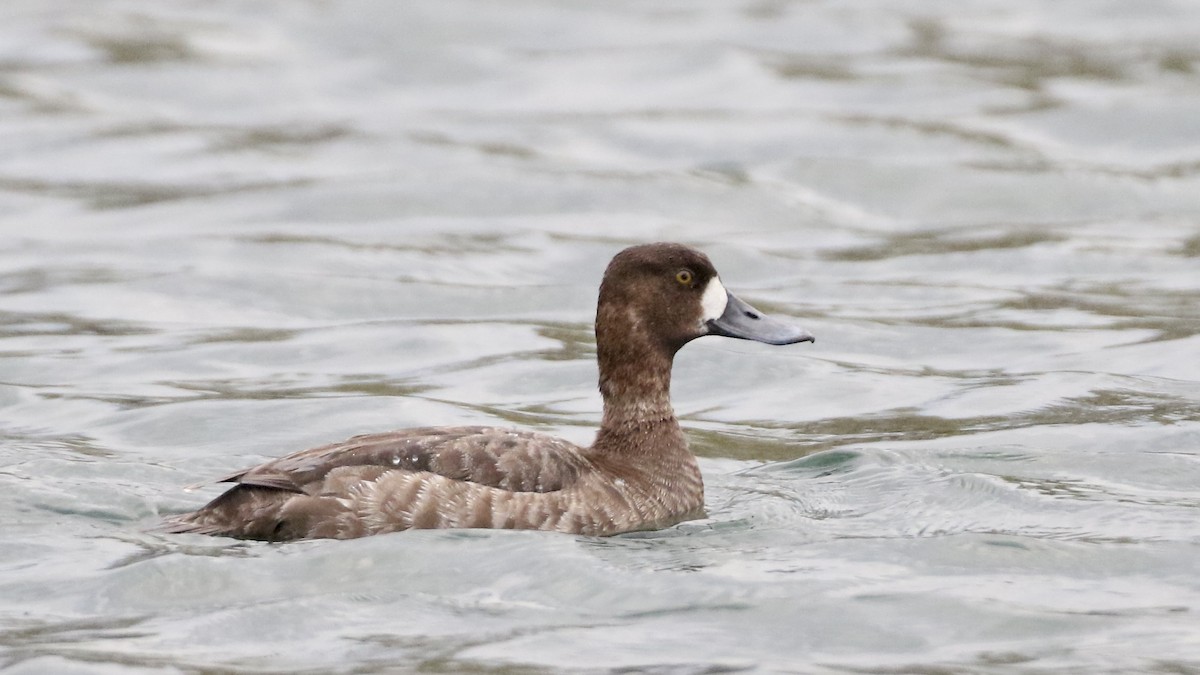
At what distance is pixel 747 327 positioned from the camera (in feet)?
29.8

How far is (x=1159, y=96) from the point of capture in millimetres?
18844

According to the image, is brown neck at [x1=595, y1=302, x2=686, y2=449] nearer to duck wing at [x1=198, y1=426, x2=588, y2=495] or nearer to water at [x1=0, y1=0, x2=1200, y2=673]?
water at [x1=0, y1=0, x2=1200, y2=673]

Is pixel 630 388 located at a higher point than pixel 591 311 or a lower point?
higher

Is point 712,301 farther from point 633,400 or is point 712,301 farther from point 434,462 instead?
point 434,462

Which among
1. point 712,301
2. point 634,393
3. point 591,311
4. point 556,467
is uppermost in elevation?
point 712,301

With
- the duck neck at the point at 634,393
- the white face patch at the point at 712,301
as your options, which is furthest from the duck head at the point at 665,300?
the duck neck at the point at 634,393

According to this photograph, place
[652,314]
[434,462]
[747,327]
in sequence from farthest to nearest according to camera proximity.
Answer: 1. [747,327]
2. [652,314]
3. [434,462]

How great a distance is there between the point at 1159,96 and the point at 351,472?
1266 cm

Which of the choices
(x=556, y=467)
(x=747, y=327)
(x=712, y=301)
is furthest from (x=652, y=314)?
(x=556, y=467)

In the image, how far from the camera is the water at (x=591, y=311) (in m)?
7.40

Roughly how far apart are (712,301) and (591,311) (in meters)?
4.59

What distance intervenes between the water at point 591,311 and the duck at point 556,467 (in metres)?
0.13

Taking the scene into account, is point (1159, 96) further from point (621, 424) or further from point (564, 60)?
point (621, 424)

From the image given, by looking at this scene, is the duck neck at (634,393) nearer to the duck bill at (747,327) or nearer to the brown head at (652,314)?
the brown head at (652,314)
